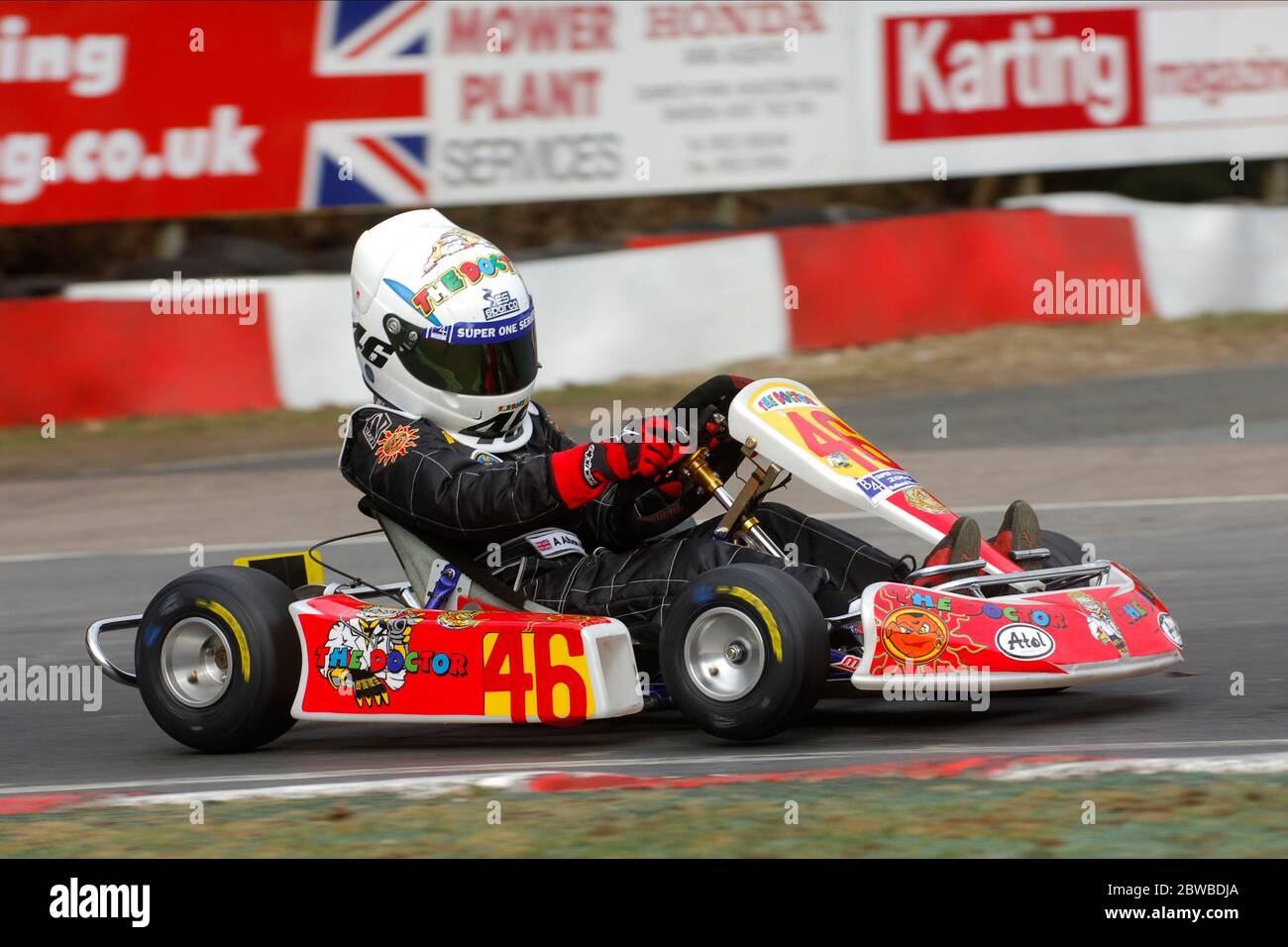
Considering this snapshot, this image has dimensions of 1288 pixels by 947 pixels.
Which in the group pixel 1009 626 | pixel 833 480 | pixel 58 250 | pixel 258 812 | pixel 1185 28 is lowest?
pixel 258 812

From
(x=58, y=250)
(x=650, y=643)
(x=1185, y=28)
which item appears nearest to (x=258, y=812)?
(x=650, y=643)

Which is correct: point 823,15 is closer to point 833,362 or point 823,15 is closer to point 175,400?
point 833,362

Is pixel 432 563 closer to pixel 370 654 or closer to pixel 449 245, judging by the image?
pixel 370 654

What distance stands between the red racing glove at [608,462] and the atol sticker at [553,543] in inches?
13.2

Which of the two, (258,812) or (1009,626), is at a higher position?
(1009,626)

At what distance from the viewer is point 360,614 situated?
17.2 feet

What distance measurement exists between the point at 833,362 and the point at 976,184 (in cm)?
273

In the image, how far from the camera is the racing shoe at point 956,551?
16.4 ft

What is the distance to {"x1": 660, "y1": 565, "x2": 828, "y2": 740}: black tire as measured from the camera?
473cm

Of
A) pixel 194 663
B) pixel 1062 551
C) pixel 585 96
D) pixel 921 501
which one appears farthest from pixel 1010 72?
pixel 194 663

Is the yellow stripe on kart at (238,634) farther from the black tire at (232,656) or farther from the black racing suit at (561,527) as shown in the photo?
the black racing suit at (561,527)

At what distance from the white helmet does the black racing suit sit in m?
0.08

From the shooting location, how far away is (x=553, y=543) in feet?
17.7

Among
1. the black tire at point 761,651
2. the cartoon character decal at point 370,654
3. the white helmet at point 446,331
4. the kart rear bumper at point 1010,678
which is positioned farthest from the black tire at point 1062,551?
the cartoon character decal at point 370,654
